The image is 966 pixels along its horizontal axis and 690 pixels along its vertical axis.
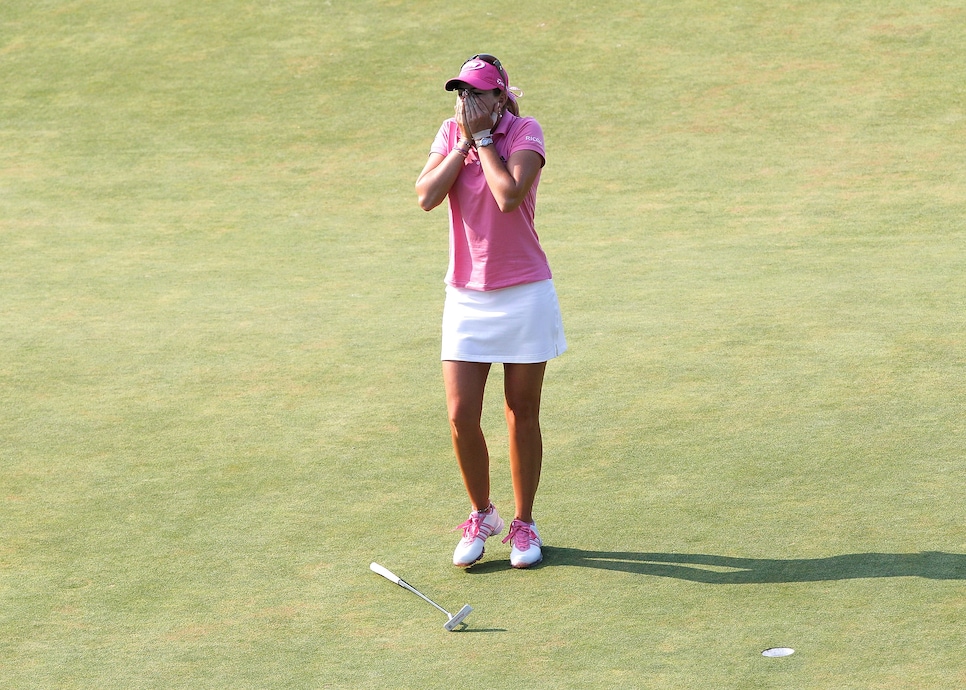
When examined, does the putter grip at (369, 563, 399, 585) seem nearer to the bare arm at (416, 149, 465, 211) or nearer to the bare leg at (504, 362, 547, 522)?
the bare leg at (504, 362, 547, 522)

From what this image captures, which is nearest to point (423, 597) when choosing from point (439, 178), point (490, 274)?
point (490, 274)

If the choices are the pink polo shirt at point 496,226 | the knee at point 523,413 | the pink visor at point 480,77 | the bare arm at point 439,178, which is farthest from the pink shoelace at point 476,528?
the pink visor at point 480,77

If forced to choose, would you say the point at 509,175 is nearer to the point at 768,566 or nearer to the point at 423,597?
the point at 423,597

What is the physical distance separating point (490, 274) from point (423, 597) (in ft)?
3.85

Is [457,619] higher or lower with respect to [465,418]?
lower

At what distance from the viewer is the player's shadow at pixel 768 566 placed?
4.84 m

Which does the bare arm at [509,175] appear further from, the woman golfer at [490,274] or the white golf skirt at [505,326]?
the white golf skirt at [505,326]

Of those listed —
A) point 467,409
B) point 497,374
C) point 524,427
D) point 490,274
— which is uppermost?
point 490,274

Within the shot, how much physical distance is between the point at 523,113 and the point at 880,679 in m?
10.8

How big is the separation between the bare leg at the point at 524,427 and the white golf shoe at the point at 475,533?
0.37ft

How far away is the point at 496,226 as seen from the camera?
4992 mm

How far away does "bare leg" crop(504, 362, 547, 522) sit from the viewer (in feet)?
16.6

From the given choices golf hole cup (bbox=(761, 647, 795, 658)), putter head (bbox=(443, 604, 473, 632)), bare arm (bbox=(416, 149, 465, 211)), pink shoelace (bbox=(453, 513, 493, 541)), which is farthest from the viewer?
pink shoelace (bbox=(453, 513, 493, 541))

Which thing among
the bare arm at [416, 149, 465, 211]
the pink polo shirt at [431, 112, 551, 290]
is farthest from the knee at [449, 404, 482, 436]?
the bare arm at [416, 149, 465, 211]
